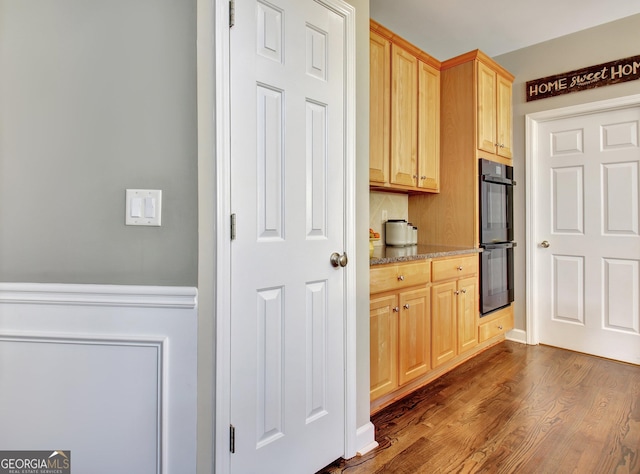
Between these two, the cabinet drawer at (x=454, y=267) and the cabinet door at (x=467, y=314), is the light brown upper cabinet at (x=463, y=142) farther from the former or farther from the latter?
the cabinet door at (x=467, y=314)

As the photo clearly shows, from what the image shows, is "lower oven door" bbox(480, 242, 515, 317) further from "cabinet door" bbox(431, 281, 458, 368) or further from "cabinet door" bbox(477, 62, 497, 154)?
"cabinet door" bbox(477, 62, 497, 154)

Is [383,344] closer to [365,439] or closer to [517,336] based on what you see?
[365,439]

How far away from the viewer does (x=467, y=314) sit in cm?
265

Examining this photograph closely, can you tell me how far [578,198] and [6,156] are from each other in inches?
144

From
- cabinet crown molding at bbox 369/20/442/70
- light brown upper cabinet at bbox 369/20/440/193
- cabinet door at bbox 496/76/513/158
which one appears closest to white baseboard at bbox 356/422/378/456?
light brown upper cabinet at bbox 369/20/440/193

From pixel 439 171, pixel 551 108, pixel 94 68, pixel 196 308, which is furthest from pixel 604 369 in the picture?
pixel 94 68

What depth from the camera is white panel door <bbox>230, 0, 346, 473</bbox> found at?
1222mm

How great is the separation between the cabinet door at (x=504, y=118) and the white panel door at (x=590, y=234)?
0.26 meters

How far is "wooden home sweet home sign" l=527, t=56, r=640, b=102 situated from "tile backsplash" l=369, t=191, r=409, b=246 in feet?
4.84

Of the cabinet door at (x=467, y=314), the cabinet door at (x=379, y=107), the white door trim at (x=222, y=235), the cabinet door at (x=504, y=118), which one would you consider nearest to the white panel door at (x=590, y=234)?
the cabinet door at (x=504, y=118)

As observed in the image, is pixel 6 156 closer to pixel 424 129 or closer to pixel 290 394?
pixel 290 394

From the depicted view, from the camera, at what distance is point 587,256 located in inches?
114

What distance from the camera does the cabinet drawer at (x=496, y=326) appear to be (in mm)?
2814

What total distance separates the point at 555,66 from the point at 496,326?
7.48 feet
